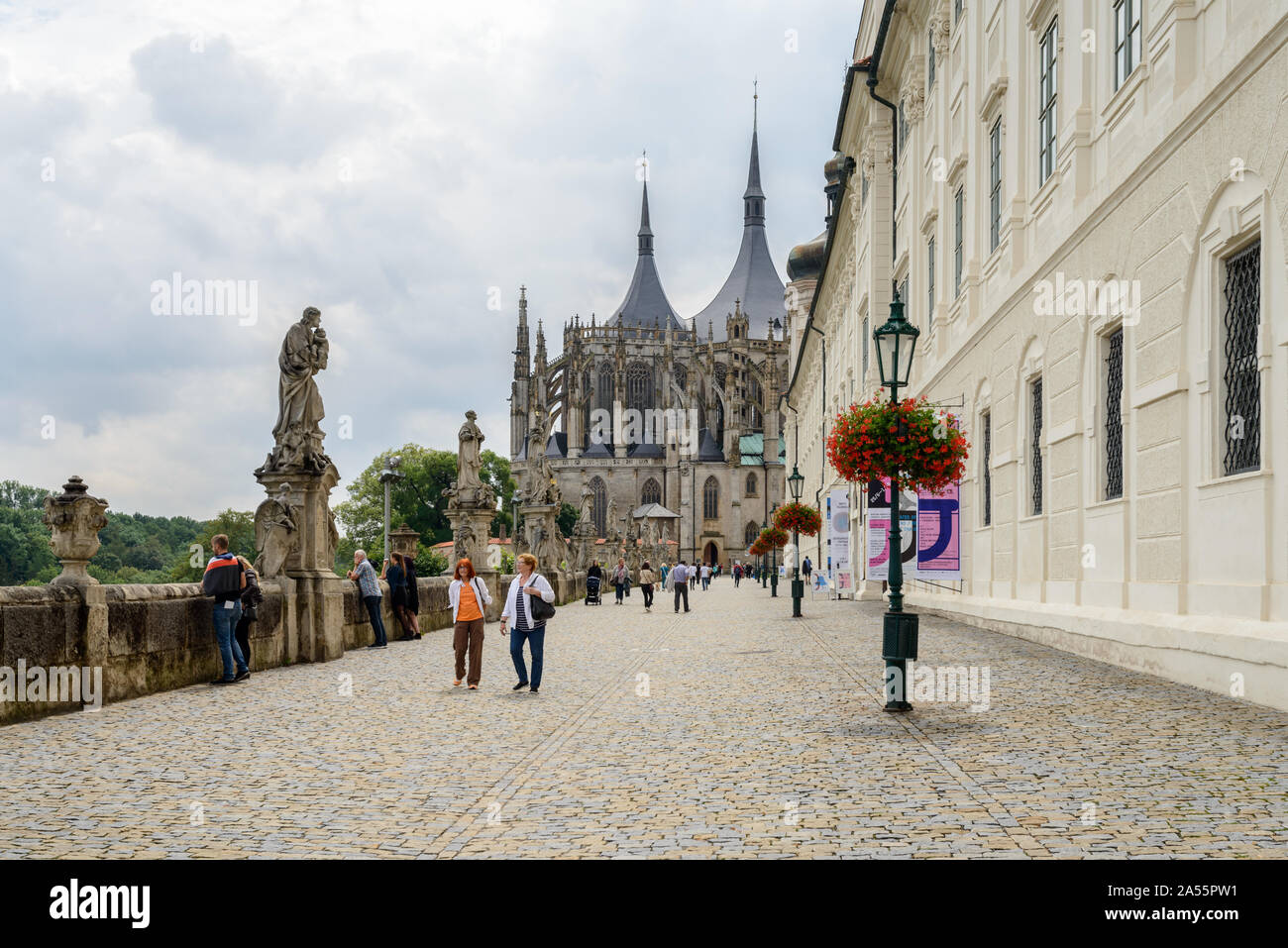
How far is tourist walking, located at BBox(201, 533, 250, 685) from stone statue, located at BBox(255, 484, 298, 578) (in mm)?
2597

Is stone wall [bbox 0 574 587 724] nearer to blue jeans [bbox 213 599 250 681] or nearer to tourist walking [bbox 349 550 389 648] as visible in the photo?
blue jeans [bbox 213 599 250 681]

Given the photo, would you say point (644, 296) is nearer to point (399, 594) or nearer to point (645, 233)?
point (645, 233)

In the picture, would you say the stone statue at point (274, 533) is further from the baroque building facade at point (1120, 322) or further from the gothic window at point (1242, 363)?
the gothic window at point (1242, 363)

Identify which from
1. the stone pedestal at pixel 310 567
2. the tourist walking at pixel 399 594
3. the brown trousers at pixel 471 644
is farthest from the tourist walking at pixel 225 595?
the tourist walking at pixel 399 594

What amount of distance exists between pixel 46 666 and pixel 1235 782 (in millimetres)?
8547

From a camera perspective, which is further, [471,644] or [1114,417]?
[1114,417]

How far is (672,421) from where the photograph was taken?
125m

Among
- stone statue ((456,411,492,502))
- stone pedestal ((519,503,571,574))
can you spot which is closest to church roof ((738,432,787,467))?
stone pedestal ((519,503,571,574))

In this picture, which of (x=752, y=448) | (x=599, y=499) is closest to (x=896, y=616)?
(x=752, y=448)

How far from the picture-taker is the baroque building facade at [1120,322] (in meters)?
10.4

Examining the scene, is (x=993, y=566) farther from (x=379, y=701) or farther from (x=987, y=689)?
(x=379, y=701)

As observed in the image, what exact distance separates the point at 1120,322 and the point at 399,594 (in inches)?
470

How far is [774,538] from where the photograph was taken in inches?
1847
